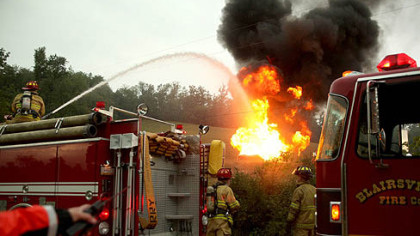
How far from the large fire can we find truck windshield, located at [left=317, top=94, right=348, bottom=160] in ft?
46.5

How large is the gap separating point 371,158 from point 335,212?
61 cm

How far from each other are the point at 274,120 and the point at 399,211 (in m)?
15.7

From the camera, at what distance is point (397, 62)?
425 cm

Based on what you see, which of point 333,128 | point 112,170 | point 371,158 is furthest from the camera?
point 112,170

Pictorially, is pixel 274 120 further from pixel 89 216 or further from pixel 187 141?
pixel 89 216

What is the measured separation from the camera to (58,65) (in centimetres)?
4953

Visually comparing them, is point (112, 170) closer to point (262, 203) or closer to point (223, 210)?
point (223, 210)

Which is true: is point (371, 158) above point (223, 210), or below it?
above

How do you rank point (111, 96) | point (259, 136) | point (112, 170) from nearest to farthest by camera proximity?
point (112, 170), point (259, 136), point (111, 96)

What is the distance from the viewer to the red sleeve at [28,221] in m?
2.12

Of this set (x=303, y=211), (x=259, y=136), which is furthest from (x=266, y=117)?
(x=303, y=211)

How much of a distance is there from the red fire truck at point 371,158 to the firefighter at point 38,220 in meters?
2.37

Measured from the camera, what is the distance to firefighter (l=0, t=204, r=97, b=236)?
2127 millimetres

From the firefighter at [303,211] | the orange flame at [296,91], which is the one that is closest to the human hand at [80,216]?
the firefighter at [303,211]
